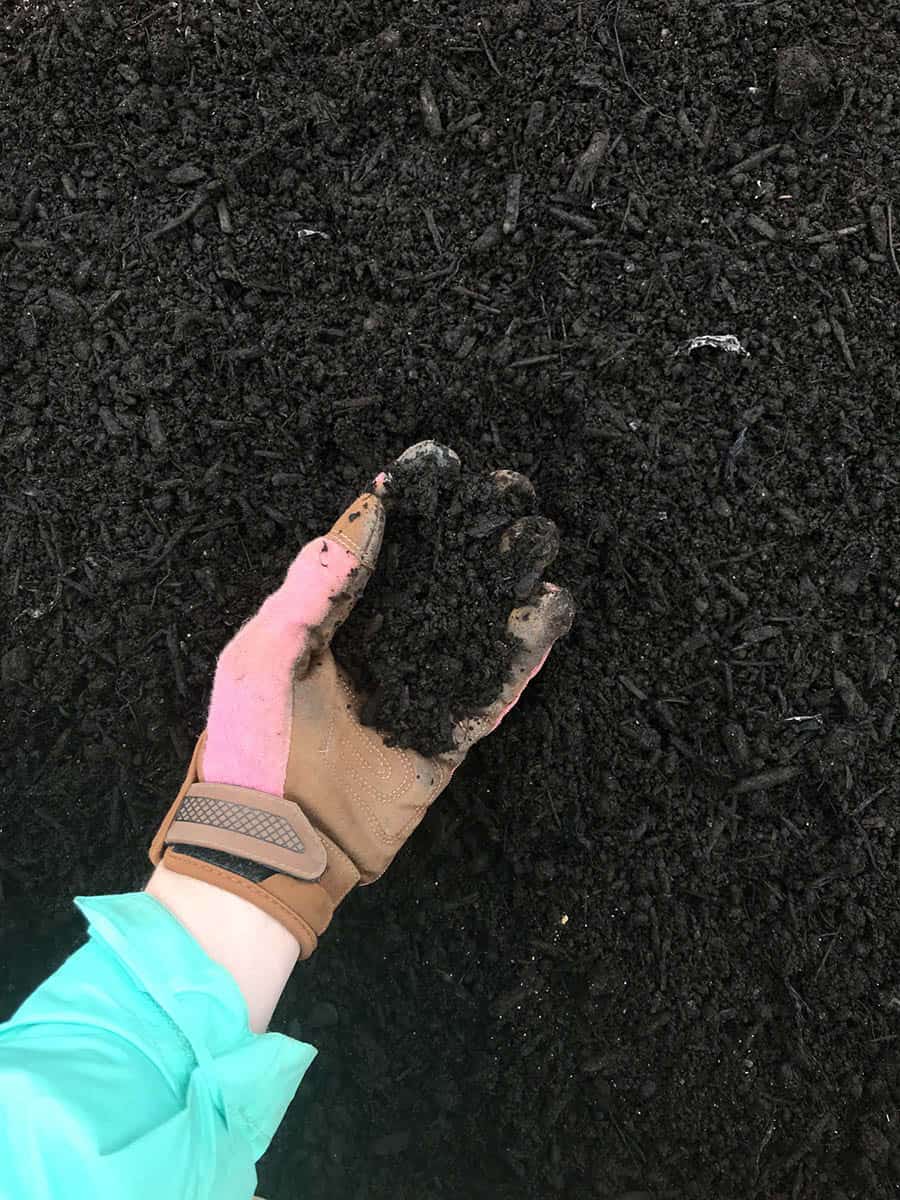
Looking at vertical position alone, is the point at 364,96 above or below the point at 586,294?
above

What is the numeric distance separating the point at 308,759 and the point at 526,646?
52cm

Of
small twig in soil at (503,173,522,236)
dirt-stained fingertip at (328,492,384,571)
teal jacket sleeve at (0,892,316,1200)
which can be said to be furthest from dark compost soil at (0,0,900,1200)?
teal jacket sleeve at (0,892,316,1200)

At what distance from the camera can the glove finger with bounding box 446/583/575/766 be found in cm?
181

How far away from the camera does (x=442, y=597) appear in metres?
1.79

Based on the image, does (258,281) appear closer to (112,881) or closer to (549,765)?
(549,765)

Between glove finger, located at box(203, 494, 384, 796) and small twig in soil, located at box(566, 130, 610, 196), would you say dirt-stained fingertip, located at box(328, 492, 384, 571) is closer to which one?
glove finger, located at box(203, 494, 384, 796)

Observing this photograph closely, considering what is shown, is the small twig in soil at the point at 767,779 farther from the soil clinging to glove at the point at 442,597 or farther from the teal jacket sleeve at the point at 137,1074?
the teal jacket sleeve at the point at 137,1074

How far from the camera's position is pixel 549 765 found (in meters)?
1.99

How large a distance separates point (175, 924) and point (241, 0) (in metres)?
2.13

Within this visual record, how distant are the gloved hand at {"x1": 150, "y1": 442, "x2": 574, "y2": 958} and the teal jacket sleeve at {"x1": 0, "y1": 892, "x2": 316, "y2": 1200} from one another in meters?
0.18

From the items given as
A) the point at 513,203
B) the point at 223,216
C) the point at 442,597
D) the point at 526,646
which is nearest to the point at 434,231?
the point at 513,203

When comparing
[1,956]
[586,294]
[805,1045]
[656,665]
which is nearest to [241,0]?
[586,294]

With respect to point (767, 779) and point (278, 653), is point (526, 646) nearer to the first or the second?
point (278, 653)

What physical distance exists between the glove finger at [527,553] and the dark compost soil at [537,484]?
22cm
